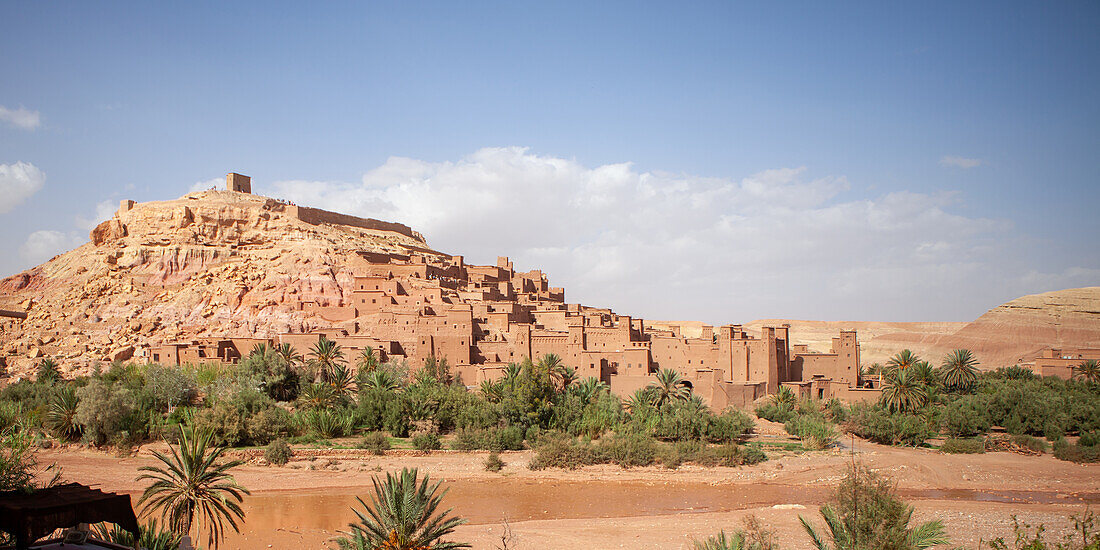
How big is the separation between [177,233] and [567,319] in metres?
25.6

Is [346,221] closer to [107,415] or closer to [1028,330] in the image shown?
[107,415]

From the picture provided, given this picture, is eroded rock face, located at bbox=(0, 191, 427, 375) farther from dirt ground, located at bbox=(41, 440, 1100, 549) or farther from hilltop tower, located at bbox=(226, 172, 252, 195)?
dirt ground, located at bbox=(41, 440, 1100, 549)

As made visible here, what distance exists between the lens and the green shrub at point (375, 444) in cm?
2581

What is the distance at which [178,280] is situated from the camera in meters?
43.2

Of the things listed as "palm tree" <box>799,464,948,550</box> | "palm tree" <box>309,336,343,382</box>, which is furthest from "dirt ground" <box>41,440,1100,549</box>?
"palm tree" <box>799,464,948,550</box>

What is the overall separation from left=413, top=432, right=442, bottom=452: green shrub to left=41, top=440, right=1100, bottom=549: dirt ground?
0.45 metres

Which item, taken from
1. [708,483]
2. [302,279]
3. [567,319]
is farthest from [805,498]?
[302,279]

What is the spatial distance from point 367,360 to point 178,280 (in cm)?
1873

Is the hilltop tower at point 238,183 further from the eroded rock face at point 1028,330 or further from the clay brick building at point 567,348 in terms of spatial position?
the eroded rock face at point 1028,330

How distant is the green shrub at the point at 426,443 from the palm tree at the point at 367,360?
526cm

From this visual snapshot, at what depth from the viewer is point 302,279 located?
134ft

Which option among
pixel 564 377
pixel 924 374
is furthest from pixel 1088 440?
pixel 564 377

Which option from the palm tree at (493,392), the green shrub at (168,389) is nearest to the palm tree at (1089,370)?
the palm tree at (493,392)

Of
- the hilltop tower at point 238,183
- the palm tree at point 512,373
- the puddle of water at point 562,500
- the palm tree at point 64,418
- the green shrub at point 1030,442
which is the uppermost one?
the hilltop tower at point 238,183
